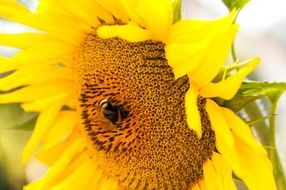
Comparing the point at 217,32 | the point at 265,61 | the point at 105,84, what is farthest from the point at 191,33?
the point at 265,61

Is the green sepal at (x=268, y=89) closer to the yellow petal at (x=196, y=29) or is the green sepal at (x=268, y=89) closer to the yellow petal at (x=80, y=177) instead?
the yellow petal at (x=196, y=29)

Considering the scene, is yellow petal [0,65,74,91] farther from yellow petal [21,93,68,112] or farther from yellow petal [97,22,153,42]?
yellow petal [97,22,153,42]

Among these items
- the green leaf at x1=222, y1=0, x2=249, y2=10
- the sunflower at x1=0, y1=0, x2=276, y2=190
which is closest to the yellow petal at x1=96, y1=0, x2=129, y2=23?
the sunflower at x1=0, y1=0, x2=276, y2=190

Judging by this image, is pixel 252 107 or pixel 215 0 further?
pixel 215 0

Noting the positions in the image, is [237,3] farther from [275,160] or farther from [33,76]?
[33,76]

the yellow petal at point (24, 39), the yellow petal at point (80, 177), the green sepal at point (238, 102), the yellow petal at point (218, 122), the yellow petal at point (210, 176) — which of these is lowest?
the yellow petal at point (210, 176)

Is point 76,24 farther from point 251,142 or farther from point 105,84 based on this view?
point 251,142

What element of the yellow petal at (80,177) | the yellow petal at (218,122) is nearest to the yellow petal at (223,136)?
the yellow petal at (218,122)
